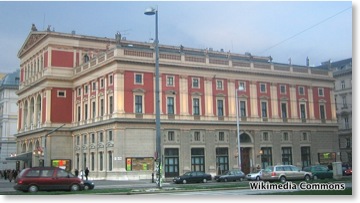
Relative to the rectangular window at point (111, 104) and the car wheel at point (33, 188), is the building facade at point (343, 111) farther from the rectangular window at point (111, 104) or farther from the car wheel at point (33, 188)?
the car wheel at point (33, 188)

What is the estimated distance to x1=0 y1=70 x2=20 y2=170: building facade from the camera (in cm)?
9506

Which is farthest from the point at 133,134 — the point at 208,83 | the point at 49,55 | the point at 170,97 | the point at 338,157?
the point at 338,157

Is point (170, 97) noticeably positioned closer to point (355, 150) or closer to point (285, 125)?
point (285, 125)

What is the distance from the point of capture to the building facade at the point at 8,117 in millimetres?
95062

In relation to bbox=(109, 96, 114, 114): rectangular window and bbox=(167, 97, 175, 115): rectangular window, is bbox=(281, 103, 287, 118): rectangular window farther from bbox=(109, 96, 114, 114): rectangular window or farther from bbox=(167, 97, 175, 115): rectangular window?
bbox=(109, 96, 114, 114): rectangular window

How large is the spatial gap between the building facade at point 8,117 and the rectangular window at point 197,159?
46.6 metres

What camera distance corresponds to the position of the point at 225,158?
62062 mm

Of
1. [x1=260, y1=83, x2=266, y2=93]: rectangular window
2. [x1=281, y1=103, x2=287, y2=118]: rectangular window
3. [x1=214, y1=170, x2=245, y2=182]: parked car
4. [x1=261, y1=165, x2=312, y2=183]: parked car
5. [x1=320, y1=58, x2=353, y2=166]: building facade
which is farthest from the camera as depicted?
[x1=281, y1=103, x2=287, y2=118]: rectangular window

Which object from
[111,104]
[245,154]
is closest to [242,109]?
[245,154]

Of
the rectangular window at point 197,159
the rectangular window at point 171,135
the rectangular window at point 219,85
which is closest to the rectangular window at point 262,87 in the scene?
the rectangular window at point 219,85

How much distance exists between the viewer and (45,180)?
31562mm

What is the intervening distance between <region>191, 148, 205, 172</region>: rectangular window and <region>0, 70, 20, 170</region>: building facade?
46.6 m

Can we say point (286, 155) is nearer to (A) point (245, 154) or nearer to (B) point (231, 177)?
(A) point (245, 154)

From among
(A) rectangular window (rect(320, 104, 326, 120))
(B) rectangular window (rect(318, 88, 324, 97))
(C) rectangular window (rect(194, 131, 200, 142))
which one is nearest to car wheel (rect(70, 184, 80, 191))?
(C) rectangular window (rect(194, 131, 200, 142))
